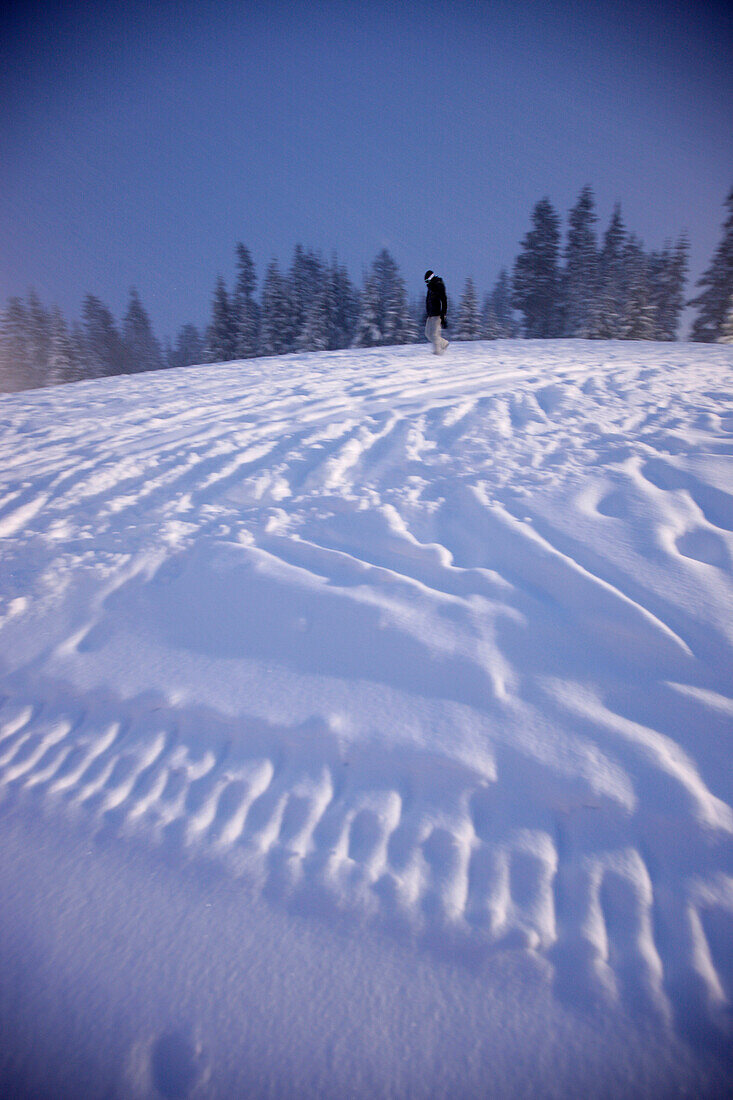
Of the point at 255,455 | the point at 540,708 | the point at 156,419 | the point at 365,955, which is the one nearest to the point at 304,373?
the point at 156,419

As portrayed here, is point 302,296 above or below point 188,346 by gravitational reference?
above

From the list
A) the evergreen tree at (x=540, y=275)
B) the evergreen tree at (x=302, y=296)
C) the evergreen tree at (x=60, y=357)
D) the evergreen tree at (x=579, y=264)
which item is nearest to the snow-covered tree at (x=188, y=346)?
the evergreen tree at (x=60, y=357)

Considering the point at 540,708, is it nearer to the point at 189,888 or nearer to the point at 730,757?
the point at 730,757

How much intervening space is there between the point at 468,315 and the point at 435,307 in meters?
19.2

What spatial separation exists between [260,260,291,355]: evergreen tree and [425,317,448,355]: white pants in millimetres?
19243

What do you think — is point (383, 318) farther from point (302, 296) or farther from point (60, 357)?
point (60, 357)

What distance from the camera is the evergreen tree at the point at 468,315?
84.9 feet

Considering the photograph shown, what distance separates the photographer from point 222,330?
93.9 ft

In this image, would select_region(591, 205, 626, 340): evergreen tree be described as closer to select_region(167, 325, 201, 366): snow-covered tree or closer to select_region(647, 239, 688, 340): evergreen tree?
select_region(647, 239, 688, 340): evergreen tree

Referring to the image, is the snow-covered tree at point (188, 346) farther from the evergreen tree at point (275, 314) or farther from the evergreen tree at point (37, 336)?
the evergreen tree at point (275, 314)

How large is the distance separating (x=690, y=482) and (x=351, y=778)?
3340 millimetres

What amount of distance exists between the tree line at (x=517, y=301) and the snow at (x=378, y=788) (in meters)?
23.8

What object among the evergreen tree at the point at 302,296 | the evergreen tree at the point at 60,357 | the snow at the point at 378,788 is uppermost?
the evergreen tree at the point at 302,296

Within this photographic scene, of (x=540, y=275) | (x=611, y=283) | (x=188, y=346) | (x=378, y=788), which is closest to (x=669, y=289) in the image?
(x=611, y=283)
